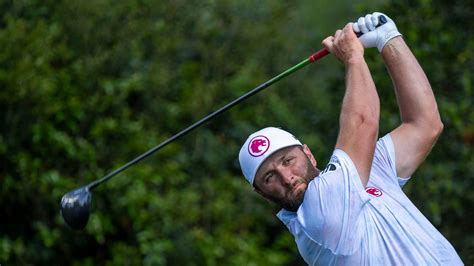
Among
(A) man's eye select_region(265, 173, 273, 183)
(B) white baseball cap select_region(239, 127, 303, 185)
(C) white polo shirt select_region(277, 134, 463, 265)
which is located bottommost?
(C) white polo shirt select_region(277, 134, 463, 265)

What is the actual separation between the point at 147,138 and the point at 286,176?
3935mm

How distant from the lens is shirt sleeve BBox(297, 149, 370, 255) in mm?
4293

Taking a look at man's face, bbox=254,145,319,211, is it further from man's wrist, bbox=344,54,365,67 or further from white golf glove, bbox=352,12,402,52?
white golf glove, bbox=352,12,402,52

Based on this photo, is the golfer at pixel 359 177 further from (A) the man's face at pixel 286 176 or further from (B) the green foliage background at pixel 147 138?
(B) the green foliage background at pixel 147 138

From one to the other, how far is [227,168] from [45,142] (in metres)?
1.69

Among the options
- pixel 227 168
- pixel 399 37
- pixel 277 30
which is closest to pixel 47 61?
pixel 227 168

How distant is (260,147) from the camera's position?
464cm

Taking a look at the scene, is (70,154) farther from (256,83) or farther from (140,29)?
(256,83)

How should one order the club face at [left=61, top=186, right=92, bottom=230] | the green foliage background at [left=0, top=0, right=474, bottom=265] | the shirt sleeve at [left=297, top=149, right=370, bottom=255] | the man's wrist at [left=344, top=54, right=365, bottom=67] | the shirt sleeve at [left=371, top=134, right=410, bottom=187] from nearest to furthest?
the shirt sleeve at [left=297, top=149, right=370, bottom=255] → the man's wrist at [left=344, top=54, right=365, bottom=67] → the shirt sleeve at [left=371, top=134, right=410, bottom=187] → the club face at [left=61, top=186, right=92, bottom=230] → the green foliage background at [left=0, top=0, right=474, bottom=265]

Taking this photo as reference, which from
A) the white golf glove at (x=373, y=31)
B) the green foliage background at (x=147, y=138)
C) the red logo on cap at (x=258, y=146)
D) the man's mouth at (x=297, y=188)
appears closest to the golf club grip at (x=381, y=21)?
the white golf glove at (x=373, y=31)

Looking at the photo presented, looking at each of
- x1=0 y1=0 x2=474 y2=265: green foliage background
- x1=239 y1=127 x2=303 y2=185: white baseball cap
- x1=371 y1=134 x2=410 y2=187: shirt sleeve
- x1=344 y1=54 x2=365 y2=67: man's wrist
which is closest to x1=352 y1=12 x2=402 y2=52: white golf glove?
x1=344 y1=54 x2=365 y2=67: man's wrist

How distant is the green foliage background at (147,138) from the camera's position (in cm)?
797

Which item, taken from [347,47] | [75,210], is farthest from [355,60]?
[75,210]

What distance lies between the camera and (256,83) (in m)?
9.38
